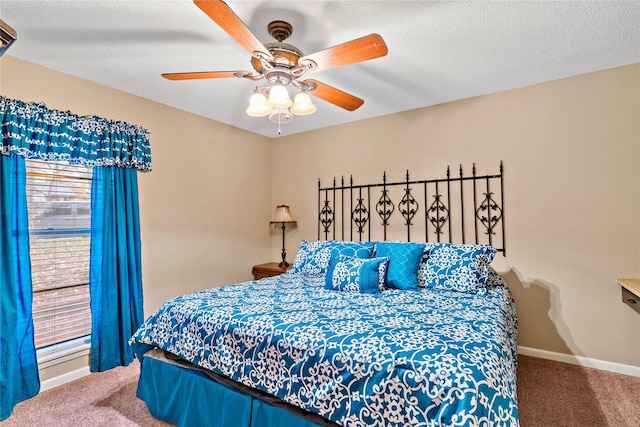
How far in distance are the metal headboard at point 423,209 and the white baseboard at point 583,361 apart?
3.01 ft

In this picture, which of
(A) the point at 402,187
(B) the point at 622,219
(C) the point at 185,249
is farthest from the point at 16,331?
(B) the point at 622,219

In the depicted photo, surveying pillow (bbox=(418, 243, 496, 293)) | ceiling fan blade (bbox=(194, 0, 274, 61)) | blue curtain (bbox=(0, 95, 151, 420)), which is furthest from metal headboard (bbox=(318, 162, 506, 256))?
ceiling fan blade (bbox=(194, 0, 274, 61))

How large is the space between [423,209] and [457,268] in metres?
1.10

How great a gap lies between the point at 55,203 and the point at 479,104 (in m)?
3.85

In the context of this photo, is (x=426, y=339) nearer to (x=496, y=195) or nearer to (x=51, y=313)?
(x=496, y=195)

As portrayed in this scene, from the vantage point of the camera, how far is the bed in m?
1.25

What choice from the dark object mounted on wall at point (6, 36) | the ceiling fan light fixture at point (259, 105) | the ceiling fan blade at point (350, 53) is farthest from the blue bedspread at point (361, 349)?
the dark object mounted on wall at point (6, 36)

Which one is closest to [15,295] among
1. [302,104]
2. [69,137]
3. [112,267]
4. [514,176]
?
[112,267]

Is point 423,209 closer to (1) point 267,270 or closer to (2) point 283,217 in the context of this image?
(2) point 283,217

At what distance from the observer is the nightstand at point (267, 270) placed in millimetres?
3975

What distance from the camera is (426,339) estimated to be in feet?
4.82

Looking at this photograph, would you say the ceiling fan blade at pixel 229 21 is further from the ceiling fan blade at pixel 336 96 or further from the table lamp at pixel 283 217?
the table lamp at pixel 283 217

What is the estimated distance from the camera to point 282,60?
1.99m

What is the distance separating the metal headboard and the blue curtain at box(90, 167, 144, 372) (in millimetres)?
2166
